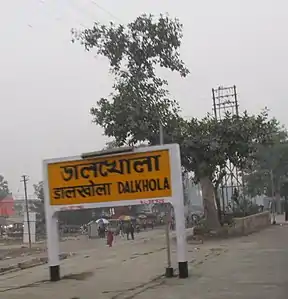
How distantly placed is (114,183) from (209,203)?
679 inches

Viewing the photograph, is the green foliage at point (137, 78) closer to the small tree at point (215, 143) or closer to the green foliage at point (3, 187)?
the small tree at point (215, 143)

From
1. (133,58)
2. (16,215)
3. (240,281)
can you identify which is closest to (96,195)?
(240,281)

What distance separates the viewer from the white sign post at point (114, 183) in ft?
47.7

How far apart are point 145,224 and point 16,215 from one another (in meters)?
33.0

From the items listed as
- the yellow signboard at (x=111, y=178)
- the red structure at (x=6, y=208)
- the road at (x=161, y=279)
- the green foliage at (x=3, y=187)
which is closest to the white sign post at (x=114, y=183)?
the yellow signboard at (x=111, y=178)

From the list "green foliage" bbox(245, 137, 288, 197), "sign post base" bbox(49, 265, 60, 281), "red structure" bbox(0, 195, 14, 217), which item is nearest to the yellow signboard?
"sign post base" bbox(49, 265, 60, 281)

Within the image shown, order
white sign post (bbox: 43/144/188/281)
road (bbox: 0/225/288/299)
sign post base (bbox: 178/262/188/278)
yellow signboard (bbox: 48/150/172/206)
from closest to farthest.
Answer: road (bbox: 0/225/288/299) → sign post base (bbox: 178/262/188/278) → white sign post (bbox: 43/144/188/281) → yellow signboard (bbox: 48/150/172/206)

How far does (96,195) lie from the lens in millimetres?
15352

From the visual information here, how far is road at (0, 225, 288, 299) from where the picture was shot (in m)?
12.1

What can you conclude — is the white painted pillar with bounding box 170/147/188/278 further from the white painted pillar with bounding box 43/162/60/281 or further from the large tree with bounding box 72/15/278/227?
the large tree with bounding box 72/15/278/227

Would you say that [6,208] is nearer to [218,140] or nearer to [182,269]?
[218,140]

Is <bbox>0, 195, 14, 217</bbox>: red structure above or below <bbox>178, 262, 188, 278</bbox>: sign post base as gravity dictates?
above

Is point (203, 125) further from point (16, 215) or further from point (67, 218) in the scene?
point (16, 215)

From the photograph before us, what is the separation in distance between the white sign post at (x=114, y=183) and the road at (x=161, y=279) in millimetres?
977
